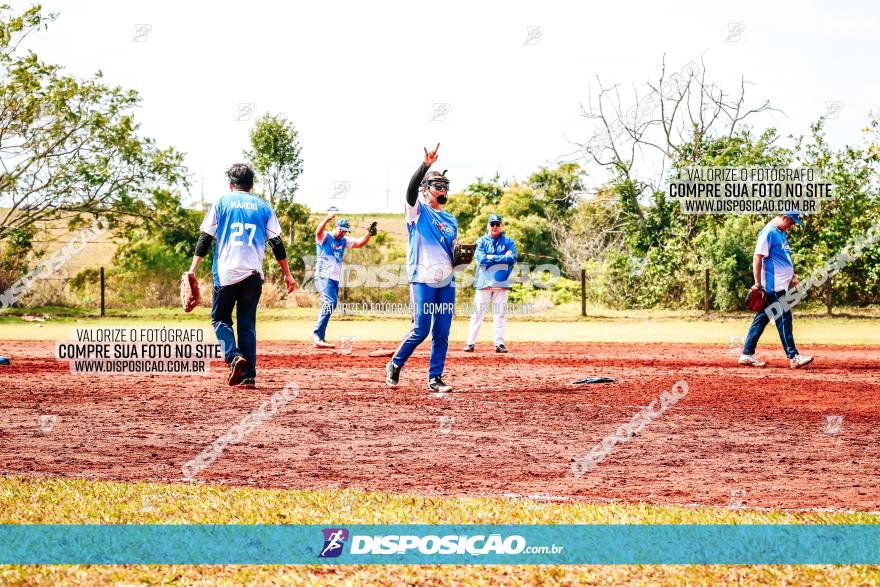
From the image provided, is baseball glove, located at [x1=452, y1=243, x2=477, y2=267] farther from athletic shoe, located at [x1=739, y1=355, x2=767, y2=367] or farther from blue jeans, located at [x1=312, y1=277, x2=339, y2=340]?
blue jeans, located at [x1=312, y1=277, x2=339, y2=340]

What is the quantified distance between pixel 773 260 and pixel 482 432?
265 inches

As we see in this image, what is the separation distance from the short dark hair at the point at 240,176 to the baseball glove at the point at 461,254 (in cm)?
242

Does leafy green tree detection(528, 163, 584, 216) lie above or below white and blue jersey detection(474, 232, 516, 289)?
above

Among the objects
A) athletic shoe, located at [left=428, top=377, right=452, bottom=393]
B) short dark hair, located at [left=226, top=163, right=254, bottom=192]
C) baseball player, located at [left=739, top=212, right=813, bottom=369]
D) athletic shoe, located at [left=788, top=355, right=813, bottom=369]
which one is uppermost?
short dark hair, located at [left=226, top=163, right=254, bottom=192]

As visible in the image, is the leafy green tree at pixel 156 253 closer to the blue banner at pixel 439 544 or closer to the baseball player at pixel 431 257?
the baseball player at pixel 431 257

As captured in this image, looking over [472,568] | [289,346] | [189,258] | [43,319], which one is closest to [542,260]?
[189,258]

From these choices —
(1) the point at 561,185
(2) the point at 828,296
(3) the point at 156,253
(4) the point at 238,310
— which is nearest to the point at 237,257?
(4) the point at 238,310

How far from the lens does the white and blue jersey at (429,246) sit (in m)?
10.5

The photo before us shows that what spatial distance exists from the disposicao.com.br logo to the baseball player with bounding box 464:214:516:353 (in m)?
11.0

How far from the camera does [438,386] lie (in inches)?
434

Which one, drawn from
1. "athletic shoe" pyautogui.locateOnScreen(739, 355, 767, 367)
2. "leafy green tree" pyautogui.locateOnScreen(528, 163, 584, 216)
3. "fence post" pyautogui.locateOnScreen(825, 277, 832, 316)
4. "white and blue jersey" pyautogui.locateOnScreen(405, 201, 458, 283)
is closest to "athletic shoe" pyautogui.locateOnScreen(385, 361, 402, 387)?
"white and blue jersey" pyautogui.locateOnScreen(405, 201, 458, 283)

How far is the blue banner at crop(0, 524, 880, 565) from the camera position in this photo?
4.86m

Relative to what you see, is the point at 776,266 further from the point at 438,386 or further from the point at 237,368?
the point at 237,368

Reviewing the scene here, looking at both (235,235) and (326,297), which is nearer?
(235,235)
